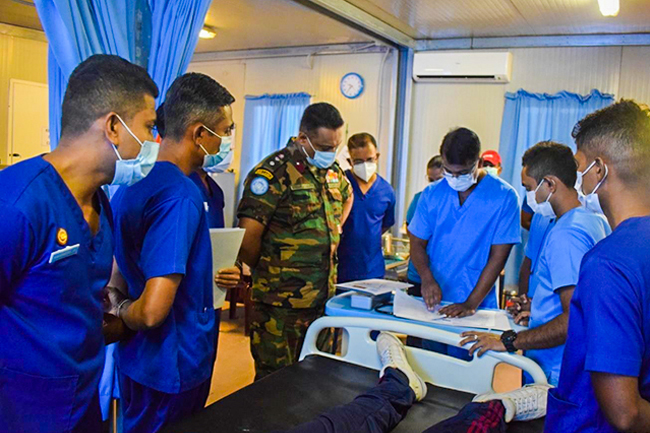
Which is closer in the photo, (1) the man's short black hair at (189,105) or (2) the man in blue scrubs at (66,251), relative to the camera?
(2) the man in blue scrubs at (66,251)

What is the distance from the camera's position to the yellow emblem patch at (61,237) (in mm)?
1152

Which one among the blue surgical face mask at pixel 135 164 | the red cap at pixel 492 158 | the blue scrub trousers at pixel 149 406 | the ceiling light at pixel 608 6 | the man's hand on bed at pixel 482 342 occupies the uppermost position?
the ceiling light at pixel 608 6

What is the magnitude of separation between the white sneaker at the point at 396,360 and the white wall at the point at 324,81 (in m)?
3.64

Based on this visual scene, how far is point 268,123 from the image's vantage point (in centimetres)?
624

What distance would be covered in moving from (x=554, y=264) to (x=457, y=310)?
2.01ft

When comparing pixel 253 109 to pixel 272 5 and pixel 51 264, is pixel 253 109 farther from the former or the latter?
pixel 51 264

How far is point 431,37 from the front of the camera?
17.2 ft

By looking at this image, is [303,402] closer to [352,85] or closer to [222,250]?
[222,250]

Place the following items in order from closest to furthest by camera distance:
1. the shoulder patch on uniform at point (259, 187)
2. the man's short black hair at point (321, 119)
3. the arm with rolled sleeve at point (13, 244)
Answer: the arm with rolled sleeve at point (13, 244), the shoulder patch on uniform at point (259, 187), the man's short black hair at point (321, 119)

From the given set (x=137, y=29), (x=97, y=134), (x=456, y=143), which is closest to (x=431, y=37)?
(x=456, y=143)

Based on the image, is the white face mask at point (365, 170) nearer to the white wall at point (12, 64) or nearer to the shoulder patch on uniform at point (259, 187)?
the shoulder patch on uniform at point (259, 187)

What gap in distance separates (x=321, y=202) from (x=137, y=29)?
1070mm

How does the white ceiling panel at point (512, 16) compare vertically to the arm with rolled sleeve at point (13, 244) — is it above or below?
above

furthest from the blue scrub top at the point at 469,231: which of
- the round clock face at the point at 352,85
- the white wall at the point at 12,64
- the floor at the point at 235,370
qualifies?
the white wall at the point at 12,64
